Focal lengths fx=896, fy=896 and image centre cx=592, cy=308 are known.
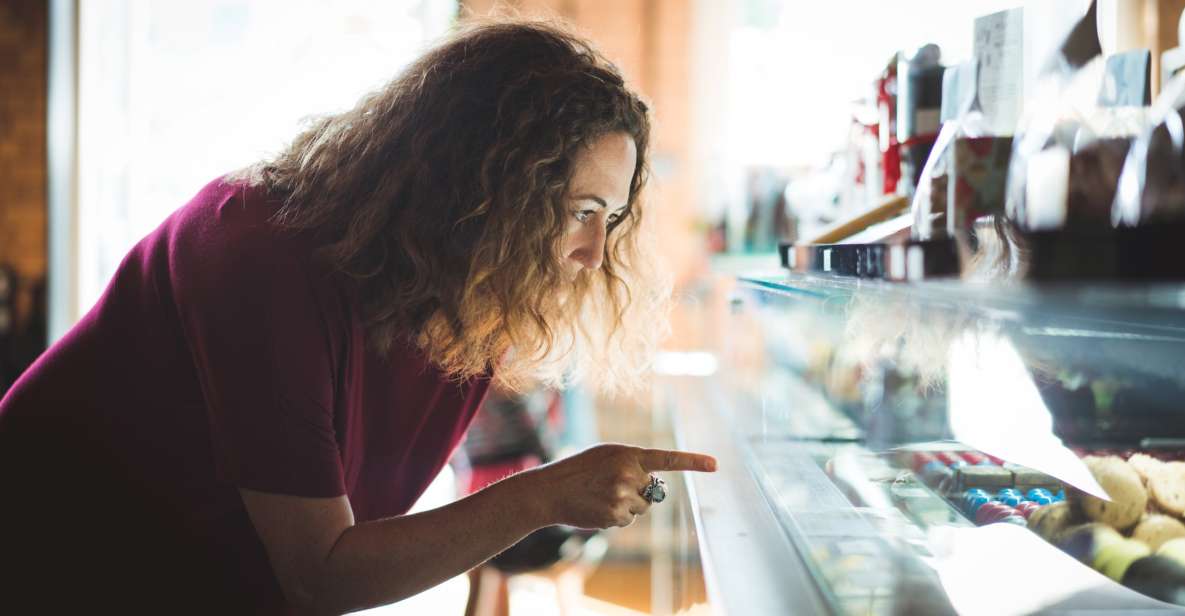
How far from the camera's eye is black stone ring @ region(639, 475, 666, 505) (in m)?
1.09

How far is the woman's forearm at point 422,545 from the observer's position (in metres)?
0.97

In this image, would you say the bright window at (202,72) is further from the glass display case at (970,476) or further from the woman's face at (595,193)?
the glass display case at (970,476)

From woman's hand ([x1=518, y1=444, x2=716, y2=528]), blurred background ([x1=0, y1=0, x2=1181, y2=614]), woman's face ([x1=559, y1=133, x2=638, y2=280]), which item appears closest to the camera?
woman's hand ([x1=518, y1=444, x2=716, y2=528])

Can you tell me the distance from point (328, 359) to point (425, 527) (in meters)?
0.22

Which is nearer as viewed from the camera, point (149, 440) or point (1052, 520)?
point (1052, 520)

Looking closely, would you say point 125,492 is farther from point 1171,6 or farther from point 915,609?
point 1171,6

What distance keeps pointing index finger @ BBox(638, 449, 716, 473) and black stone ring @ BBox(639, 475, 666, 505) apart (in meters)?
0.03

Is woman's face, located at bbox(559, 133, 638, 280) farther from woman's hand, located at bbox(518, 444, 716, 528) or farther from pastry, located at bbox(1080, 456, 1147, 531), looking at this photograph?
pastry, located at bbox(1080, 456, 1147, 531)

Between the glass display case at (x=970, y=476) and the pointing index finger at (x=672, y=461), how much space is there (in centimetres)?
11

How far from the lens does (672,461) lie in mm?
1089

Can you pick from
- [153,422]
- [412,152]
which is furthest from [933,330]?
[153,422]

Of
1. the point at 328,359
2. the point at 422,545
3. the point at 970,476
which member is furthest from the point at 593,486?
the point at 970,476

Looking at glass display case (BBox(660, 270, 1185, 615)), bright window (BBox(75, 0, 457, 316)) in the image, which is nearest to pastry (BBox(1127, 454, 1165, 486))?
glass display case (BBox(660, 270, 1185, 615))

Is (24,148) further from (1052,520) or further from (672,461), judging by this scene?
(1052,520)
